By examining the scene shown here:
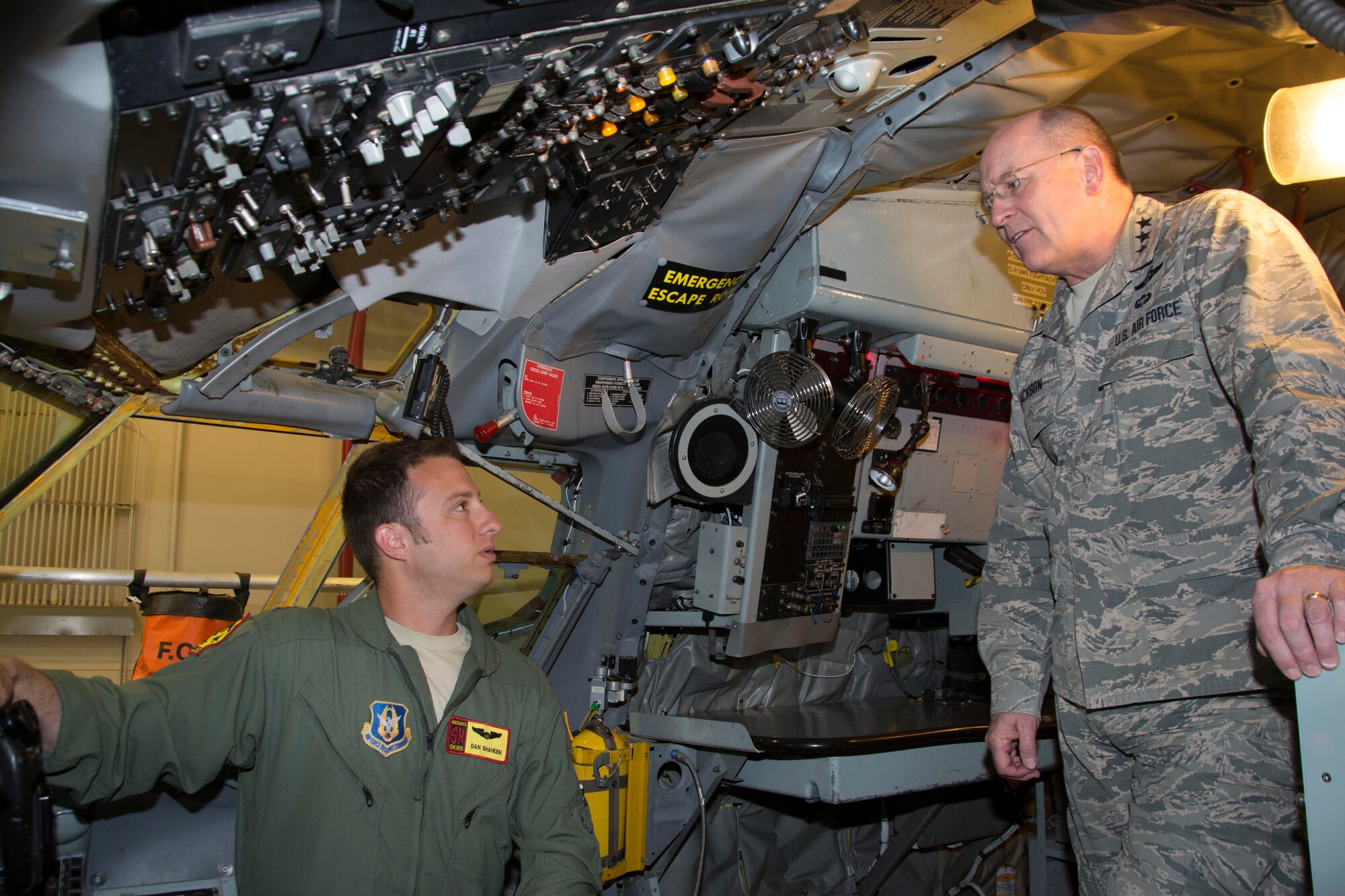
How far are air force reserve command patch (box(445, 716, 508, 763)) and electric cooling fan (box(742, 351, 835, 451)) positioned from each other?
1792 millimetres

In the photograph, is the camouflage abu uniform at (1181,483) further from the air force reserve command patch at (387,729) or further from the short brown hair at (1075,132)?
the air force reserve command patch at (387,729)

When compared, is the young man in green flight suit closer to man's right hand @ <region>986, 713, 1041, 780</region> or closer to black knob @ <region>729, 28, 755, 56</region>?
man's right hand @ <region>986, 713, 1041, 780</region>

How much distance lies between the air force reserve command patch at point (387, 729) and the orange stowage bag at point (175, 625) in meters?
0.78

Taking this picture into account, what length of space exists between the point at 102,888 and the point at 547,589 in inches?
78.7

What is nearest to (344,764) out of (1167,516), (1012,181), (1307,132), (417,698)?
(417,698)

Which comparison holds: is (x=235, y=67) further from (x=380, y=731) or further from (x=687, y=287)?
(x=687, y=287)

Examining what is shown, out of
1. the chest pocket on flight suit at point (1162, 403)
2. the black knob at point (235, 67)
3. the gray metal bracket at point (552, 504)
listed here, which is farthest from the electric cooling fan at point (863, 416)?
the black knob at point (235, 67)

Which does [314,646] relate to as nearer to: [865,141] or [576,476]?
[576,476]

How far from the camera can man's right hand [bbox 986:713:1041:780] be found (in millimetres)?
2535

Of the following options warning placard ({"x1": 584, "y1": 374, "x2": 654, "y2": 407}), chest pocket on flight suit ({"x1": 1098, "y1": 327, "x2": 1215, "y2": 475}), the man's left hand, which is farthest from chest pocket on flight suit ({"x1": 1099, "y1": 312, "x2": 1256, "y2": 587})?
warning placard ({"x1": 584, "y1": 374, "x2": 654, "y2": 407})

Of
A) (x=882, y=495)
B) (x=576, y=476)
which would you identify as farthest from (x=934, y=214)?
(x=576, y=476)

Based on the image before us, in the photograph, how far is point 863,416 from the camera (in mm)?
4137

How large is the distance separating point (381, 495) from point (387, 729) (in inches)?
29.3

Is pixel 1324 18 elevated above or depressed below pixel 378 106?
above
